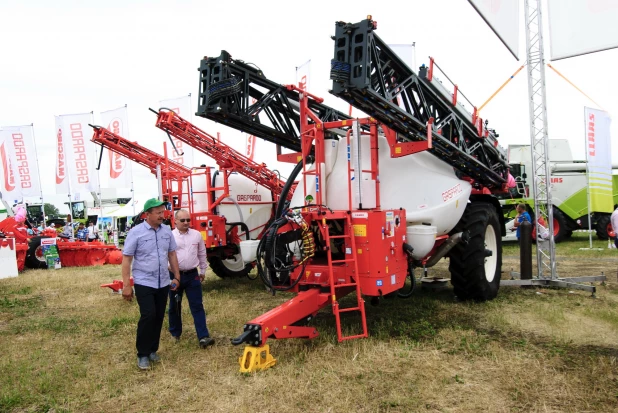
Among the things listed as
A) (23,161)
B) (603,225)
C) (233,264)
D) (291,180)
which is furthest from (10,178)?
(603,225)

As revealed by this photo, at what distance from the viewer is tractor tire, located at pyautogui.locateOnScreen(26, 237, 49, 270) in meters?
12.4

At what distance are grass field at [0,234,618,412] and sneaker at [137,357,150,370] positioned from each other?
8 cm

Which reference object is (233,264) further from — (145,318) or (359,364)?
(359,364)

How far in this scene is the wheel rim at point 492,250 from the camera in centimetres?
684

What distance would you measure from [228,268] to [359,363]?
5991mm

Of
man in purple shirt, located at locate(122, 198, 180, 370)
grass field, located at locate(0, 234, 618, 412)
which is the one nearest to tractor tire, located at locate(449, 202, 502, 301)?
grass field, located at locate(0, 234, 618, 412)

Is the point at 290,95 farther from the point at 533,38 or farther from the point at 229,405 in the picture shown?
the point at 229,405

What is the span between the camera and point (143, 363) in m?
4.32

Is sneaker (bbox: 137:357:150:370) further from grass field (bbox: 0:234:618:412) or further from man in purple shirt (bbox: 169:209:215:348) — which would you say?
man in purple shirt (bbox: 169:209:215:348)

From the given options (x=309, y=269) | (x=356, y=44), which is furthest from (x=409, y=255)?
(x=356, y=44)

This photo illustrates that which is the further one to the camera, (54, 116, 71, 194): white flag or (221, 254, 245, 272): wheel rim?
(54, 116, 71, 194): white flag

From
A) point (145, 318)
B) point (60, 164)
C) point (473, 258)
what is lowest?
point (145, 318)

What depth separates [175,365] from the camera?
4383 millimetres

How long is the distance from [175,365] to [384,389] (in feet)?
6.49
